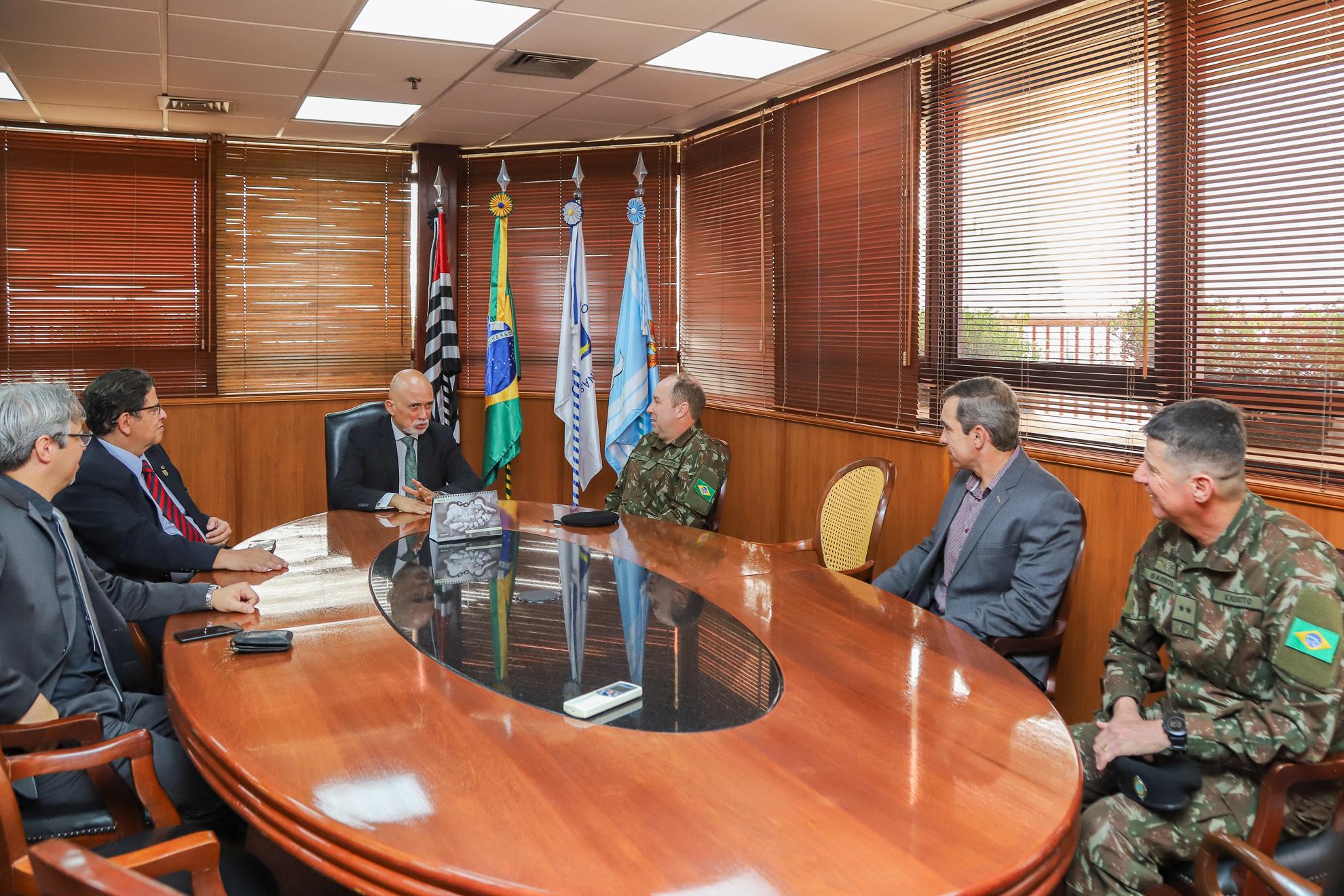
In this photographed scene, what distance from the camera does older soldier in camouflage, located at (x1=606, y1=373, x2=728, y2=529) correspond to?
394cm

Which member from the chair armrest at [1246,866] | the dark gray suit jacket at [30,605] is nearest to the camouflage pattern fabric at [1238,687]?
the chair armrest at [1246,866]

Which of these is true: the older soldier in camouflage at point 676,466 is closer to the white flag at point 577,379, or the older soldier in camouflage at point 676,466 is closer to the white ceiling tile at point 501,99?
the white flag at point 577,379

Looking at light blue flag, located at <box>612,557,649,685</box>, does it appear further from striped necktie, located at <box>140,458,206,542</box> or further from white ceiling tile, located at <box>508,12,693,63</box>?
white ceiling tile, located at <box>508,12,693,63</box>

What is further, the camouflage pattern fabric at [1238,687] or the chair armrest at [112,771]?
the camouflage pattern fabric at [1238,687]

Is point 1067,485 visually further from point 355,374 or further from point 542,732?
point 355,374

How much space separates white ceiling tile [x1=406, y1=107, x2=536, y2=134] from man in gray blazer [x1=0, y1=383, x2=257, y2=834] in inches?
139

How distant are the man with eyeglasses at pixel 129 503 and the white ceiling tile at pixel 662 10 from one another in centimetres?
208

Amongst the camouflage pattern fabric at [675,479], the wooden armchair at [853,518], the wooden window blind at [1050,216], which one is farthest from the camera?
the camouflage pattern fabric at [675,479]

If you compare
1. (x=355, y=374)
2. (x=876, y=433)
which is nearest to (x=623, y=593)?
(x=876, y=433)

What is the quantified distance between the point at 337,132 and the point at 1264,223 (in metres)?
5.09

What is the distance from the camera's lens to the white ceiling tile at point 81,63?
4211 mm

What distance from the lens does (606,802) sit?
1.38 m

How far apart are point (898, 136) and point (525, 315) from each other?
300cm

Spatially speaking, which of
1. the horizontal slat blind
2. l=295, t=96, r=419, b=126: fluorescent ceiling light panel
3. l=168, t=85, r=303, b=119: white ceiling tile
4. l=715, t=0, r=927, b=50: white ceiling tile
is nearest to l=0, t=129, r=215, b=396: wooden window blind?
l=168, t=85, r=303, b=119: white ceiling tile
